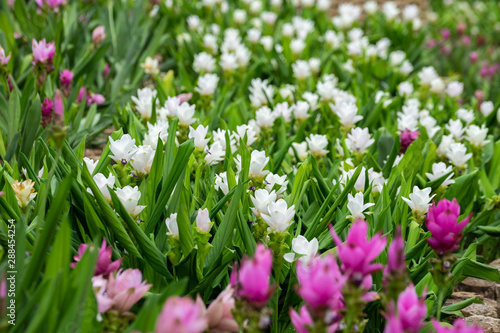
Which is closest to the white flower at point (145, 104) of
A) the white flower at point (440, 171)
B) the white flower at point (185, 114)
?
the white flower at point (185, 114)

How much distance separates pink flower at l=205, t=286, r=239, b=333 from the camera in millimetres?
1097

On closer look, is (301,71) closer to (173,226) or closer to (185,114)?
(185,114)

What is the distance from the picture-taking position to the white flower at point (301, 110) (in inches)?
104

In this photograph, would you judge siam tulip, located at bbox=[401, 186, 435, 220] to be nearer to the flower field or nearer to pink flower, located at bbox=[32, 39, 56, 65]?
the flower field

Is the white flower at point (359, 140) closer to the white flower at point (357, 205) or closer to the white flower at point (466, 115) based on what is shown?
the white flower at point (357, 205)

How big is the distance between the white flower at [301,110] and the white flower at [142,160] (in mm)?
1109

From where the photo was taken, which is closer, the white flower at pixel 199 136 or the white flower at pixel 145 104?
the white flower at pixel 199 136

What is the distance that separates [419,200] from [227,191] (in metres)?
0.64

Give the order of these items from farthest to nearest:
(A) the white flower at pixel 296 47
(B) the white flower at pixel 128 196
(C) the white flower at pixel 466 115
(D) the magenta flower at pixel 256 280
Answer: (A) the white flower at pixel 296 47 < (C) the white flower at pixel 466 115 < (B) the white flower at pixel 128 196 < (D) the magenta flower at pixel 256 280

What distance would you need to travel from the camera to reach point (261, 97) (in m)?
2.91

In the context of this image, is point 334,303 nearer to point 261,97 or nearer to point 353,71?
point 261,97

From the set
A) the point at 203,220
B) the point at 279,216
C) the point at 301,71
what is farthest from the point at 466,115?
the point at 203,220

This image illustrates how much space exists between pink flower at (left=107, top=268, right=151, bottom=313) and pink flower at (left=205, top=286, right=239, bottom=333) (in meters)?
A: 0.16

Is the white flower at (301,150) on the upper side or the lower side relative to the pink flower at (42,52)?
lower
